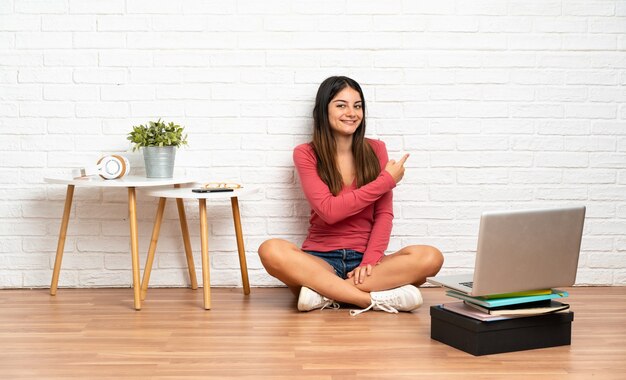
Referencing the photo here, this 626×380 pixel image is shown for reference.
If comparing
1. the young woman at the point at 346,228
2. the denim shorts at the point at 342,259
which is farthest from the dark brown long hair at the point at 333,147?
the denim shorts at the point at 342,259

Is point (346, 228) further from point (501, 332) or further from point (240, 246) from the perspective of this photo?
point (501, 332)

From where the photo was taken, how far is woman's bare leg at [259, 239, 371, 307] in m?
2.90

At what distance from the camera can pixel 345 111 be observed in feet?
10.3

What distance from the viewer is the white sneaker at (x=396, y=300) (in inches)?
113

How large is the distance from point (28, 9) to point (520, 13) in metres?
2.10

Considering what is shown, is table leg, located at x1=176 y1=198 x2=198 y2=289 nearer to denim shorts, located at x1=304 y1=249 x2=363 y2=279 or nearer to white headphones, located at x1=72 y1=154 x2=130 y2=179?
white headphones, located at x1=72 y1=154 x2=130 y2=179

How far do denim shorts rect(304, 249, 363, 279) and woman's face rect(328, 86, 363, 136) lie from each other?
0.49 metres

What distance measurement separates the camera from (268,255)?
2.94 metres

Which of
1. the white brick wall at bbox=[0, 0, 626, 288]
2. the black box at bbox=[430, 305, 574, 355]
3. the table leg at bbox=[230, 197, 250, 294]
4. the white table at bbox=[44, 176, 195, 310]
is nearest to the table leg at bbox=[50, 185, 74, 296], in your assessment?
the white table at bbox=[44, 176, 195, 310]

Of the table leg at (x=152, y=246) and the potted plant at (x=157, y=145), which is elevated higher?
the potted plant at (x=157, y=145)

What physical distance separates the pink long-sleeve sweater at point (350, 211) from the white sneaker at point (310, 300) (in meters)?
0.24

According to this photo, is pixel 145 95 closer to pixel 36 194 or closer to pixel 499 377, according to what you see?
pixel 36 194

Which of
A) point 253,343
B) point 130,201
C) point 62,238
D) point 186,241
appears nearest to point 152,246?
point 186,241

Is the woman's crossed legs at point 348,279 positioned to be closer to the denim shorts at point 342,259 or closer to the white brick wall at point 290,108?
the denim shorts at point 342,259
